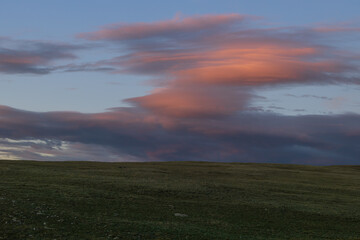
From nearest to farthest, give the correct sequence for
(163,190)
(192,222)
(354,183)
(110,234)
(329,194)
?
(110,234) → (192,222) → (163,190) → (329,194) → (354,183)

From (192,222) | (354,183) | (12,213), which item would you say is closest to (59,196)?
(12,213)

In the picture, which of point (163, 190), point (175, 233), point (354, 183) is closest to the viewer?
point (175, 233)

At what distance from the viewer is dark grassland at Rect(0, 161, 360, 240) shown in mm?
24703

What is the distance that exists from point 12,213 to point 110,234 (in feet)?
22.8

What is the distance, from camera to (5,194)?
3341 centimetres

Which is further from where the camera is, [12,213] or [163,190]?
[163,190]

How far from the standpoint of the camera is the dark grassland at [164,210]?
24703 mm

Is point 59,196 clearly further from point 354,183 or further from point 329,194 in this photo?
point 354,183

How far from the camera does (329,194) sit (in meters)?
52.0

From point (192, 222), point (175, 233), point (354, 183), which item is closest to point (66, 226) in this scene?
point (175, 233)

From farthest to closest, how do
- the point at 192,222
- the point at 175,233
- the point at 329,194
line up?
1. the point at 329,194
2. the point at 192,222
3. the point at 175,233

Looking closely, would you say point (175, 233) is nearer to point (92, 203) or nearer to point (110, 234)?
point (110, 234)

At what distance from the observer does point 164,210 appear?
3400cm

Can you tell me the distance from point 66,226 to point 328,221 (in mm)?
21560
